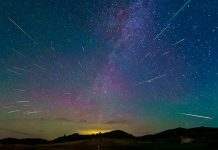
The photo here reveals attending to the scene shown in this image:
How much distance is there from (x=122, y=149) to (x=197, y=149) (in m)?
25.4

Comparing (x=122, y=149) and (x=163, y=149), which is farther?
(x=122, y=149)

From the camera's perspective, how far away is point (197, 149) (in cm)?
8656

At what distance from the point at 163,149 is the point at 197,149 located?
34.2 ft

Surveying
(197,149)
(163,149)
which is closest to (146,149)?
(163,149)

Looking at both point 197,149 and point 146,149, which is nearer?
point 197,149

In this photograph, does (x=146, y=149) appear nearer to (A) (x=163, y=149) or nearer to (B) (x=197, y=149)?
(A) (x=163, y=149)

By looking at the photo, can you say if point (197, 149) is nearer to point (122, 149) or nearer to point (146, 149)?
point (146, 149)

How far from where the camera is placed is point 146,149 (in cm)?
9462

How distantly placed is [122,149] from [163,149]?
49.0 feet

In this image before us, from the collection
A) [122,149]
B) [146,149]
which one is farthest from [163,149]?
[122,149]

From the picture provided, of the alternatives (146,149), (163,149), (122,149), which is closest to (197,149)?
(163,149)

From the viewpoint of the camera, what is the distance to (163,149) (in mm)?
91625

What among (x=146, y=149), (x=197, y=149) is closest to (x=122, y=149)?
(x=146, y=149)

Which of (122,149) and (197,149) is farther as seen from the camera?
(122,149)
